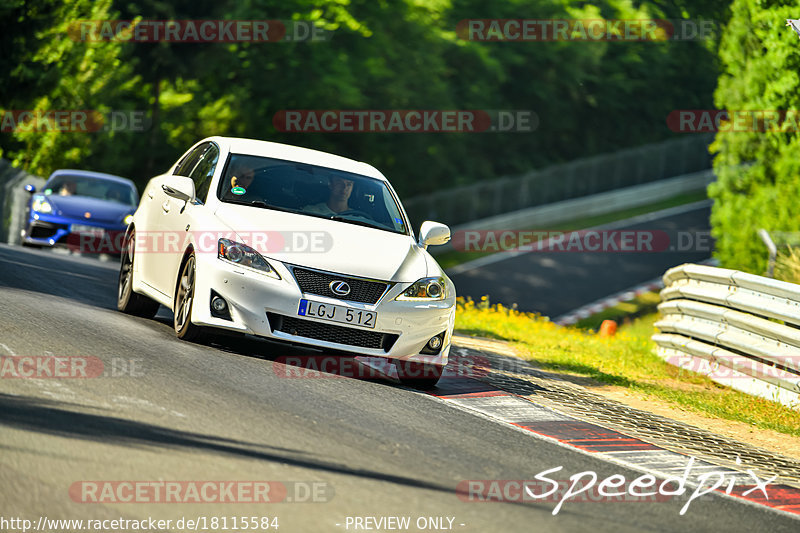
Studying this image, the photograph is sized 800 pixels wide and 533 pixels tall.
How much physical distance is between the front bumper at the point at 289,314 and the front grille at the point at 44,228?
11.5 metres

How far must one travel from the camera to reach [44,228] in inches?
758

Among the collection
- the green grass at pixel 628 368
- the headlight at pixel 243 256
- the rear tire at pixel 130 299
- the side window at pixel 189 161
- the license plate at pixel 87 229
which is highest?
the side window at pixel 189 161

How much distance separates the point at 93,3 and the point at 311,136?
15.8 m

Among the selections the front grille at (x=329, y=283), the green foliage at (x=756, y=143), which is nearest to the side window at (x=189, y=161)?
the front grille at (x=329, y=283)

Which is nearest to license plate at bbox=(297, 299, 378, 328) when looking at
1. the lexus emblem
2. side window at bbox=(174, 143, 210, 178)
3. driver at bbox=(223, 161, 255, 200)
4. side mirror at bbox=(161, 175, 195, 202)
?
the lexus emblem

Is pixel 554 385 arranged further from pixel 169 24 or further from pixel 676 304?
Result: pixel 169 24

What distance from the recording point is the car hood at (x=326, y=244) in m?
8.48

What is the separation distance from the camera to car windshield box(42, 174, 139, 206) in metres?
20.4

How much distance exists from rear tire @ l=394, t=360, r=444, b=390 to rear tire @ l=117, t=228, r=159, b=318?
286cm

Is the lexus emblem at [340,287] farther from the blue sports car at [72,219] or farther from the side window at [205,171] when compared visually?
the blue sports car at [72,219]

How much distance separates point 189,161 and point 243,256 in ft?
8.79

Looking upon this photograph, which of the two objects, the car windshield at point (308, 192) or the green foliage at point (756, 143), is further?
the green foliage at point (756, 143)

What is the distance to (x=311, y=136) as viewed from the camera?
4978cm

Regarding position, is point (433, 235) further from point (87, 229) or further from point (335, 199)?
point (87, 229)
